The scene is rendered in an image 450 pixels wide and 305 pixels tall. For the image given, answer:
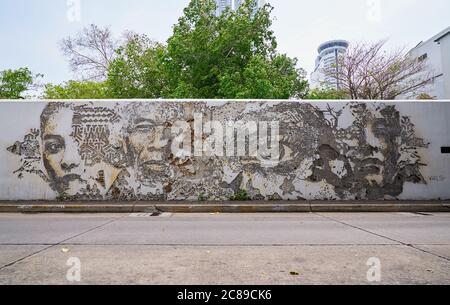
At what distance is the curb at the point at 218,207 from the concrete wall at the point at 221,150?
904 millimetres

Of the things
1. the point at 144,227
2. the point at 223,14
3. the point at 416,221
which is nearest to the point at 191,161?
the point at 144,227

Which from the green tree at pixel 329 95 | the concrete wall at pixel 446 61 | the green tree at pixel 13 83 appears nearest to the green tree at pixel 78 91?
the green tree at pixel 13 83

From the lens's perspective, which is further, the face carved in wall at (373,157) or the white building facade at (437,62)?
the white building facade at (437,62)

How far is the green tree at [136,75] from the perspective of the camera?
2188 centimetres

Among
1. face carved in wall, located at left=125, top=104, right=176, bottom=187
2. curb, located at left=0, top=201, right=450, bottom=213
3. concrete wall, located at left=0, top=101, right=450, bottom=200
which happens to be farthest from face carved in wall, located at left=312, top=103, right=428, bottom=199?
face carved in wall, located at left=125, top=104, right=176, bottom=187

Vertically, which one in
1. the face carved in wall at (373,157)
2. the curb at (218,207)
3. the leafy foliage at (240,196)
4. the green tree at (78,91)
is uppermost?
the green tree at (78,91)

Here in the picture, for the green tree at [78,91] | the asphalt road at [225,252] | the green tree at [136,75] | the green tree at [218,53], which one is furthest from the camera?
the green tree at [78,91]

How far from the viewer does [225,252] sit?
13.0 ft

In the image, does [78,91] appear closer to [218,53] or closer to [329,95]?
[218,53]

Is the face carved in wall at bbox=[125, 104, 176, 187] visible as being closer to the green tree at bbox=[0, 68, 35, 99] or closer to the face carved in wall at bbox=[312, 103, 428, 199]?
the face carved in wall at bbox=[312, 103, 428, 199]

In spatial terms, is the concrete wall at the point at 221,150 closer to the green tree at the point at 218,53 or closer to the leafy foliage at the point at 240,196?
A: the leafy foliage at the point at 240,196

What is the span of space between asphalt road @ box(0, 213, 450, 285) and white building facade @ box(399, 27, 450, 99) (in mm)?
24593

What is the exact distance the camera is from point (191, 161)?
977 centimetres

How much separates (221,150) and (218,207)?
1.98m
